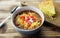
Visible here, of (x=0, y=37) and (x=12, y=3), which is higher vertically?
(x=12, y=3)

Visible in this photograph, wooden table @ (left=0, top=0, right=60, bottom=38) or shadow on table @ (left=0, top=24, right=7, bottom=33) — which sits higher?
shadow on table @ (left=0, top=24, right=7, bottom=33)

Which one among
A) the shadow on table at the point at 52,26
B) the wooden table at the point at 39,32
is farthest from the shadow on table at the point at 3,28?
the shadow on table at the point at 52,26

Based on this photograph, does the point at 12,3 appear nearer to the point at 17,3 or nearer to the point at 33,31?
the point at 17,3

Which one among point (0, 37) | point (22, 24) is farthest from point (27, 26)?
point (0, 37)

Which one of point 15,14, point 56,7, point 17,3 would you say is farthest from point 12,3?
point 56,7

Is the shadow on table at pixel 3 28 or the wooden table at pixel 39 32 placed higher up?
the shadow on table at pixel 3 28

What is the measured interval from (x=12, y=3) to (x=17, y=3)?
3cm

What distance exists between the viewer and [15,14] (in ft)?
2.44

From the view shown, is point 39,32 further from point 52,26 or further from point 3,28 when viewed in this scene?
point 3,28

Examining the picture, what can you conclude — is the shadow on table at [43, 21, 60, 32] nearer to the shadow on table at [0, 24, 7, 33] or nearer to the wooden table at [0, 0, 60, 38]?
the wooden table at [0, 0, 60, 38]

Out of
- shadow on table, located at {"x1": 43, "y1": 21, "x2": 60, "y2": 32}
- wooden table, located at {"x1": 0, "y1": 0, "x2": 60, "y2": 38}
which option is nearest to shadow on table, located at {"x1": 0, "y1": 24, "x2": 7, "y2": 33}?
wooden table, located at {"x1": 0, "y1": 0, "x2": 60, "y2": 38}

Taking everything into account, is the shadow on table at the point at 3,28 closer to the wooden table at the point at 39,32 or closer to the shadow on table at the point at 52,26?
the wooden table at the point at 39,32

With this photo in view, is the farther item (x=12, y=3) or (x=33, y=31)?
(x=12, y=3)

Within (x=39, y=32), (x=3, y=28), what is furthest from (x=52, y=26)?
(x=3, y=28)
